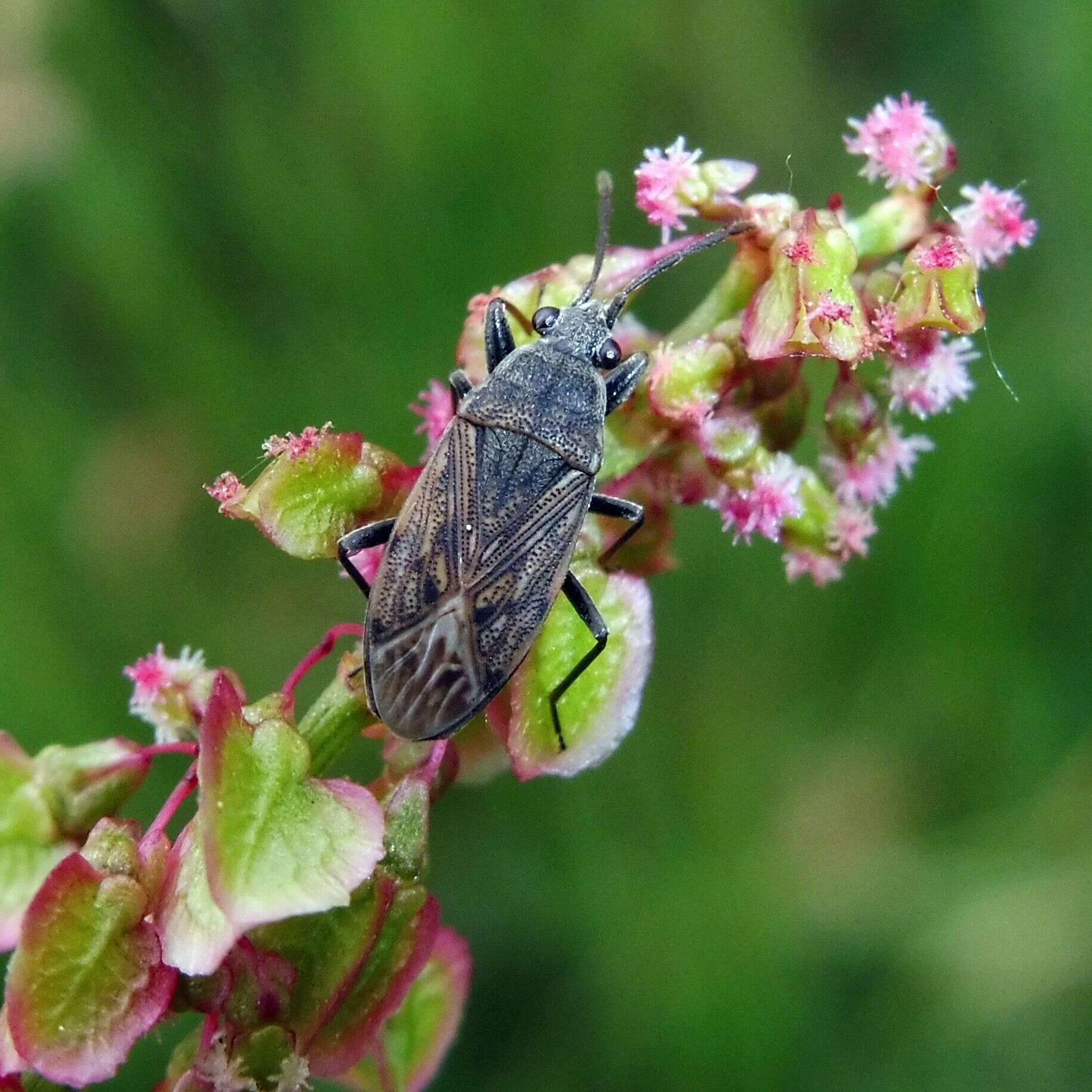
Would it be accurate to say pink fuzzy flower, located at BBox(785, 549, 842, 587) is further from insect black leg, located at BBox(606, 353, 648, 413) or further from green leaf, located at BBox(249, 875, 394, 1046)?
green leaf, located at BBox(249, 875, 394, 1046)

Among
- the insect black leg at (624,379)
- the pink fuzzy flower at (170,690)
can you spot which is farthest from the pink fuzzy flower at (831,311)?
the pink fuzzy flower at (170,690)

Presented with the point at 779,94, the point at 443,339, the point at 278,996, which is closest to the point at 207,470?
the point at 443,339

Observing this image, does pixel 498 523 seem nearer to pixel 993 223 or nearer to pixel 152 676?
pixel 152 676

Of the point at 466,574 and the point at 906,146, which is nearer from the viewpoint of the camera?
the point at 906,146

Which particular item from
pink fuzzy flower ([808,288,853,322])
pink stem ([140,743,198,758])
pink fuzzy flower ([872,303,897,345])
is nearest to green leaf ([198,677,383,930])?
pink stem ([140,743,198,758])

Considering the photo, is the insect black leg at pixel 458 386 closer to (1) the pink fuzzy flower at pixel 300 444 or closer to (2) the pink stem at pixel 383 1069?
(1) the pink fuzzy flower at pixel 300 444

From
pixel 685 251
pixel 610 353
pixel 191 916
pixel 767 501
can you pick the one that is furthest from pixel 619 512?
pixel 191 916

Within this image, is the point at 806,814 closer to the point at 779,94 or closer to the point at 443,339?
the point at 443,339
